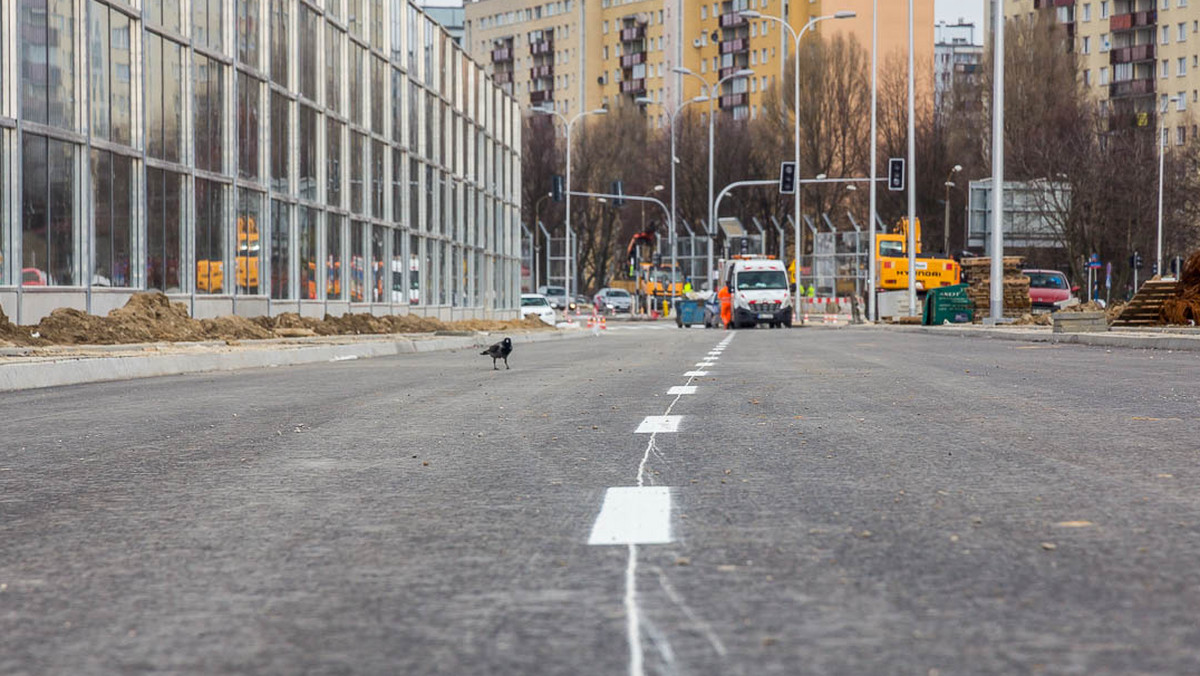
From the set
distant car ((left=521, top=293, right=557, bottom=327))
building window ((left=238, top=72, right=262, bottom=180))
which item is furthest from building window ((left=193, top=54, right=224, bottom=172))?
distant car ((left=521, top=293, right=557, bottom=327))

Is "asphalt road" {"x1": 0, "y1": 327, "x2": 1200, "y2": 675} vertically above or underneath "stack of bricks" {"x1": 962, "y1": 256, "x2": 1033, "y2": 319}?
underneath

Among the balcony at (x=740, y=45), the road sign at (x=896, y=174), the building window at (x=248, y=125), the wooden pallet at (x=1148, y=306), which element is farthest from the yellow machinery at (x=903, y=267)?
the balcony at (x=740, y=45)

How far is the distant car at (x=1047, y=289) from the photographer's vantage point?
2461 inches

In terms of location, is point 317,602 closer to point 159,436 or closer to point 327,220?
→ point 159,436

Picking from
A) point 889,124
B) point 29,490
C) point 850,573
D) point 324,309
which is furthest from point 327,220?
point 889,124

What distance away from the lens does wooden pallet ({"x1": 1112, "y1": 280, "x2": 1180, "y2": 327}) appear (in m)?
36.4

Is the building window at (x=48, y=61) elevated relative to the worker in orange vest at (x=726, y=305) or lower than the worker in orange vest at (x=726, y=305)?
elevated

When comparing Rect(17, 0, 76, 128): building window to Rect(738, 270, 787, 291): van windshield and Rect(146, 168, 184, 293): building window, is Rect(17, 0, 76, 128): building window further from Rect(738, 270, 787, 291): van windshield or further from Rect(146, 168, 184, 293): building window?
Rect(738, 270, 787, 291): van windshield

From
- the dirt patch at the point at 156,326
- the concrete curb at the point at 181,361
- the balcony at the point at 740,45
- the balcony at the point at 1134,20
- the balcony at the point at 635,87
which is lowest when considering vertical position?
the concrete curb at the point at 181,361

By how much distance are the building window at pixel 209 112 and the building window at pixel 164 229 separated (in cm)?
134

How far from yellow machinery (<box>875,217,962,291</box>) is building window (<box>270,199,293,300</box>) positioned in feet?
109

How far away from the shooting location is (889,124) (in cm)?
9562

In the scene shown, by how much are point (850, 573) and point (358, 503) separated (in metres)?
2.63

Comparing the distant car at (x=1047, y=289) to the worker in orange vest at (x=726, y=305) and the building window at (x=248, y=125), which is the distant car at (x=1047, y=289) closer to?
the worker in orange vest at (x=726, y=305)
